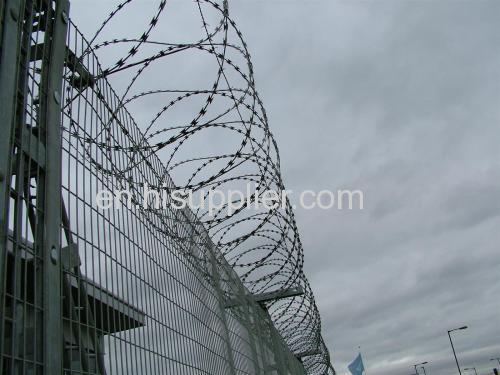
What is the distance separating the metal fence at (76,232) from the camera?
14.3ft

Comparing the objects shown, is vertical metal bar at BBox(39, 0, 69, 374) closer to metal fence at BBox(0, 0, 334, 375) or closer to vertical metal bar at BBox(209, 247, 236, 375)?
metal fence at BBox(0, 0, 334, 375)

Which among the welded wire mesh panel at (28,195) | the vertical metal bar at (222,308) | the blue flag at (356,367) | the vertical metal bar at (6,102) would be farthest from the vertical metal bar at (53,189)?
the blue flag at (356,367)

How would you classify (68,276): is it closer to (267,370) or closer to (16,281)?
(16,281)

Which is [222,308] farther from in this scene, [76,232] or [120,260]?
[76,232]

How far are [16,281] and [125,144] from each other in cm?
312

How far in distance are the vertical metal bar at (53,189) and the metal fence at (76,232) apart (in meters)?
0.01

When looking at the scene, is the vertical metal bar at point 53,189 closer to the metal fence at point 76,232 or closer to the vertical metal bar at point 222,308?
the metal fence at point 76,232

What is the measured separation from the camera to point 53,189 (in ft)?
15.8

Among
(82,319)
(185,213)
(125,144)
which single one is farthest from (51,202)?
(185,213)

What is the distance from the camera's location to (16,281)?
4203 mm

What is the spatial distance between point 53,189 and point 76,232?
505 mm

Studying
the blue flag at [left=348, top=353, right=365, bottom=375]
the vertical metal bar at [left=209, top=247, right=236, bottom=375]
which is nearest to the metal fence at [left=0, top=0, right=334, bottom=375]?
the vertical metal bar at [left=209, top=247, right=236, bottom=375]

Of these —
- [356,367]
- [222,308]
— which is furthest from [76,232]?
[356,367]

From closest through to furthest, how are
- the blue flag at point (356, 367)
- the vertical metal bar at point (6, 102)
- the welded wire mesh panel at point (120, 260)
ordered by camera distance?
the vertical metal bar at point (6, 102)
the welded wire mesh panel at point (120, 260)
the blue flag at point (356, 367)
